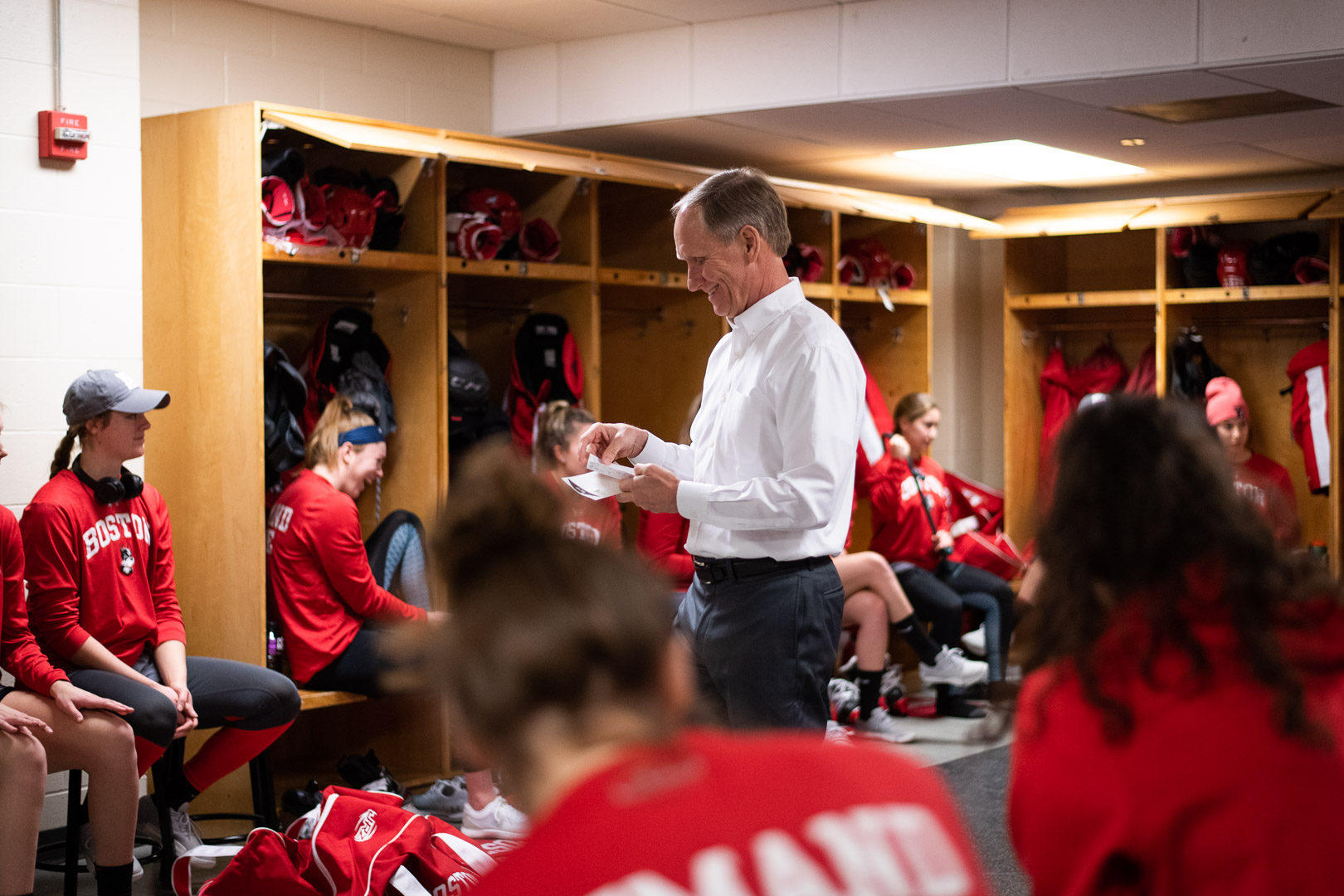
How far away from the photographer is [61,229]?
3.51m

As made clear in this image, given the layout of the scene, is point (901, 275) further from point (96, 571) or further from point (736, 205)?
point (96, 571)

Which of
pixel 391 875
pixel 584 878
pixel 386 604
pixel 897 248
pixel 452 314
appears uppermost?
pixel 897 248

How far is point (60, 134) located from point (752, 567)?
7.41 feet

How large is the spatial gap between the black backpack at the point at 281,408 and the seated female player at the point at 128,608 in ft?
1.80

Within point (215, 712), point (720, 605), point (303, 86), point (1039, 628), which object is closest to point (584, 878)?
point (1039, 628)

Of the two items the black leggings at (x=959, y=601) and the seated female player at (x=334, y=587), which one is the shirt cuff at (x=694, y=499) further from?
the black leggings at (x=959, y=601)

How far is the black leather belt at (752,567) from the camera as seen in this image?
2.33 meters

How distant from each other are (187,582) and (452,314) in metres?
1.53

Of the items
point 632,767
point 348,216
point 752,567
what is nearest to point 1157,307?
point 348,216

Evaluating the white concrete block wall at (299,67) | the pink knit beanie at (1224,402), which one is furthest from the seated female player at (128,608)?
the pink knit beanie at (1224,402)

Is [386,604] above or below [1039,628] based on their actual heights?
below

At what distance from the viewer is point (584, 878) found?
764 mm

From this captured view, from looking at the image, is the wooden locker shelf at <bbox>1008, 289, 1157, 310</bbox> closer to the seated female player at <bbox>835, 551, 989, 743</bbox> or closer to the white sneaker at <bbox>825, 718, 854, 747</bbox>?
the seated female player at <bbox>835, 551, 989, 743</bbox>

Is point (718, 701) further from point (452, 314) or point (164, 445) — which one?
point (452, 314)
